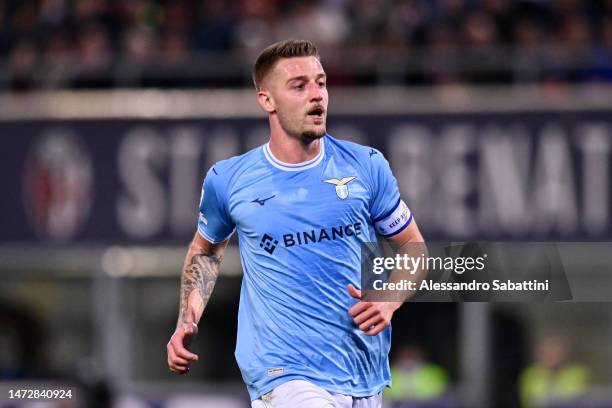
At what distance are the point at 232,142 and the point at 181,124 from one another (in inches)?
25.6

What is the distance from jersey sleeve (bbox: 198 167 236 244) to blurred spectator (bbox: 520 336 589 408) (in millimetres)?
9519

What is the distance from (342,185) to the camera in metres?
6.93

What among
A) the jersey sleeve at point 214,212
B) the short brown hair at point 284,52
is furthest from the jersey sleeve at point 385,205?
the jersey sleeve at point 214,212

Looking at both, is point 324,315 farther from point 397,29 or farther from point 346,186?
point 397,29

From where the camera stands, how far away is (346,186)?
22.7ft

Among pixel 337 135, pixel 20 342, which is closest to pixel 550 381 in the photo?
pixel 337 135

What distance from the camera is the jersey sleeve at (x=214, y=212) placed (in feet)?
23.6

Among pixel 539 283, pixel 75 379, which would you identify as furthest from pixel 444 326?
pixel 539 283

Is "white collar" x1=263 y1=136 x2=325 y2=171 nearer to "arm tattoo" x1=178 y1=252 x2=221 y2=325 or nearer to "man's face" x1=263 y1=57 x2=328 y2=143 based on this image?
"man's face" x1=263 y1=57 x2=328 y2=143

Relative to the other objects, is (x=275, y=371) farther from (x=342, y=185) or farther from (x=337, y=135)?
(x=337, y=135)

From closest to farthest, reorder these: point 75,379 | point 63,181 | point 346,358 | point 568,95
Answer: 1. point 346,358
2. point 75,379
3. point 568,95
4. point 63,181

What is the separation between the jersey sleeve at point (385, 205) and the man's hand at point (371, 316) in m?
0.50

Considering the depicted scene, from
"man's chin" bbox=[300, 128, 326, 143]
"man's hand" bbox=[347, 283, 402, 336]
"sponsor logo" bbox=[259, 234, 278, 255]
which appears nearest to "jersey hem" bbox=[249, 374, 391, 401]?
"man's hand" bbox=[347, 283, 402, 336]

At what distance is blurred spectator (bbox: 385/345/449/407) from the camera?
659 inches
